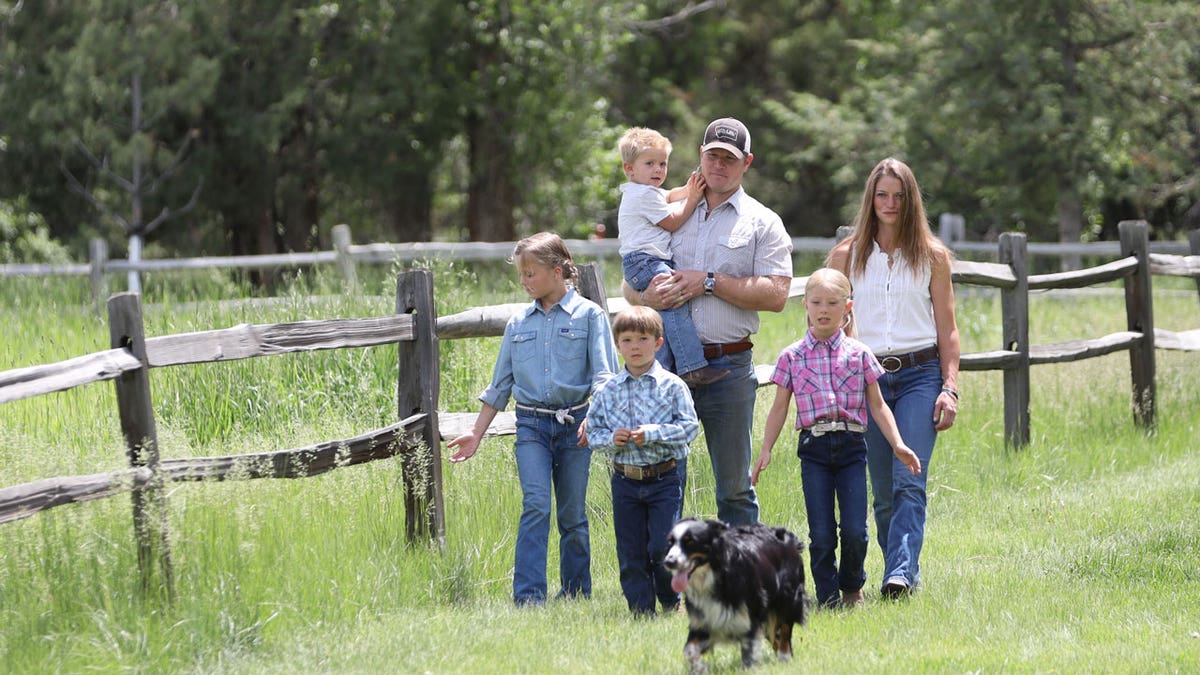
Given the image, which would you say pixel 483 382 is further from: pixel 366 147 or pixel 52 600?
pixel 366 147


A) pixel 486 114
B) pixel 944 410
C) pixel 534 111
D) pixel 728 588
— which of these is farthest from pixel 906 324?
pixel 486 114

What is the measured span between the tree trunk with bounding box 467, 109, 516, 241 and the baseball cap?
20.5 meters

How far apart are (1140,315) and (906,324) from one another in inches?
214

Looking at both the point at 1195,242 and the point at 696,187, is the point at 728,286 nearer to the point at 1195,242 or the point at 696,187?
the point at 696,187

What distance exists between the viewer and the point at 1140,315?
10828 mm

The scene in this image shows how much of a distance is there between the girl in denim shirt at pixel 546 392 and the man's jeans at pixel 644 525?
0.35 meters

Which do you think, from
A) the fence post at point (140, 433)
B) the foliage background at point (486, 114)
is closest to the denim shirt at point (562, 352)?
the fence post at point (140, 433)

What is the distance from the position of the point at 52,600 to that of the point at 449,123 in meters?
22.3

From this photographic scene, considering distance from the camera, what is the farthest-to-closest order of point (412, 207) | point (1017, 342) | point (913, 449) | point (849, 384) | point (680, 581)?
point (412, 207), point (1017, 342), point (913, 449), point (849, 384), point (680, 581)

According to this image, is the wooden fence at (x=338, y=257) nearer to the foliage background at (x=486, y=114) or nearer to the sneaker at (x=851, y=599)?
the foliage background at (x=486, y=114)

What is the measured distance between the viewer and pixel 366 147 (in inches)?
1013

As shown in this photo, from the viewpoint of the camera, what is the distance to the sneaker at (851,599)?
5867 millimetres

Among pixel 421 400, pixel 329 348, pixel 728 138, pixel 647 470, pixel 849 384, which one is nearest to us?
pixel 647 470

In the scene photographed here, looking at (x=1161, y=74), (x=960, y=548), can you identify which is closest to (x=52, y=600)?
(x=960, y=548)
